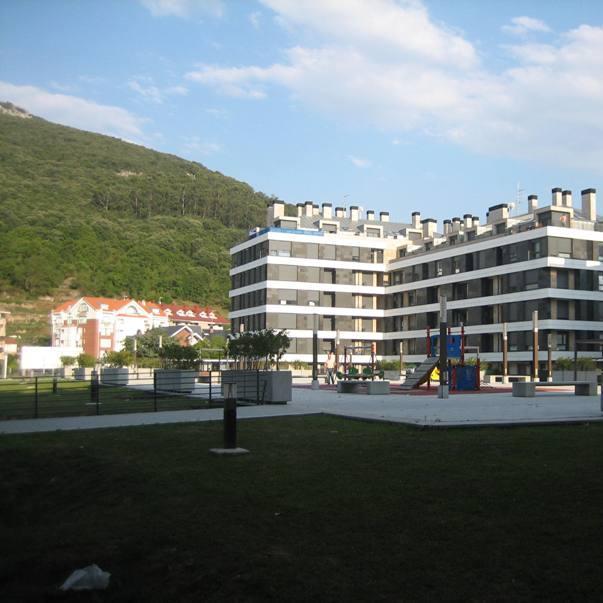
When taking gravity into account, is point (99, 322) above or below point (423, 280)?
below

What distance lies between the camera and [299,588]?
214 inches

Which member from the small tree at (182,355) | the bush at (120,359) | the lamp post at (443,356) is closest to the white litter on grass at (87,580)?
the lamp post at (443,356)

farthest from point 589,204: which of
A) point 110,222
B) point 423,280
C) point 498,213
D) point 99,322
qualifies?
point 110,222

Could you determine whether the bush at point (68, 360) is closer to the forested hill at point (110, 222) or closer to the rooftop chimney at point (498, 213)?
the forested hill at point (110, 222)

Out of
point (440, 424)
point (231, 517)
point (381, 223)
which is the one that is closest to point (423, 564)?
point (231, 517)

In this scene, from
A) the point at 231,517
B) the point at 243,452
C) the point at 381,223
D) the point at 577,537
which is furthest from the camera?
the point at 381,223

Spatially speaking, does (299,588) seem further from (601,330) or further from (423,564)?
(601,330)

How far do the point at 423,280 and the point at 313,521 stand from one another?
7370cm

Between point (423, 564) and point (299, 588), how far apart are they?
1.01 meters

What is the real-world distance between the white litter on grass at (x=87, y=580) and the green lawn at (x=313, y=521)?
0.28 feet

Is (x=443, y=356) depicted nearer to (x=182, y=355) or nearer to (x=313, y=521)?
(x=182, y=355)

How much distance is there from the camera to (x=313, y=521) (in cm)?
701

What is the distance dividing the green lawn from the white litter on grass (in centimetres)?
8

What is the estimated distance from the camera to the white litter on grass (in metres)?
5.81
